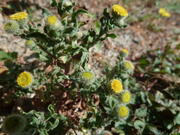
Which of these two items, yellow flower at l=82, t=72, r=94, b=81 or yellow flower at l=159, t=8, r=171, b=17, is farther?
yellow flower at l=159, t=8, r=171, b=17

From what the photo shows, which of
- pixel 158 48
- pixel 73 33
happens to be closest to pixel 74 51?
pixel 73 33

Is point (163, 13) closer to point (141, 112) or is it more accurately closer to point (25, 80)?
point (141, 112)

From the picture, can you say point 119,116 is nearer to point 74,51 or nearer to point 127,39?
point 74,51

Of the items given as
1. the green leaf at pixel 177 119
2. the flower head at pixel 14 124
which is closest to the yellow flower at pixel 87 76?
the flower head at pixel 14 124

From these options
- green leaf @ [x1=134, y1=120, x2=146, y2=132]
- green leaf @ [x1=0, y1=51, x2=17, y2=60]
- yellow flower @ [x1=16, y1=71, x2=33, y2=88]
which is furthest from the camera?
green leaf @ [x1=0, y1=51, x2=17, y2=60]

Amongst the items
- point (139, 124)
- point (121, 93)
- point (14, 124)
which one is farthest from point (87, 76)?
point (139, 124)

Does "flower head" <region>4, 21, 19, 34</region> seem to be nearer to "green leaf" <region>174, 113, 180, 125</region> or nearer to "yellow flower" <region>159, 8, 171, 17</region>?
"green leaf" <region>174, 113, 180, 125</region>

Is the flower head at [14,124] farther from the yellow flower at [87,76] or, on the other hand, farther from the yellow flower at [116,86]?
the yellow flower at [116,86]

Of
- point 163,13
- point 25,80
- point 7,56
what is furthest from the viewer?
point 163,13

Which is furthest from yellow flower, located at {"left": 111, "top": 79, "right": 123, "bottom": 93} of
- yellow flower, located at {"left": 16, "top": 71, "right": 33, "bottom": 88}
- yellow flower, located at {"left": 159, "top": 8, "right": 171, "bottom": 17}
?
yellow flower, located at {"left": 159, "top": 8, "right": 171, "bottom": 17}
